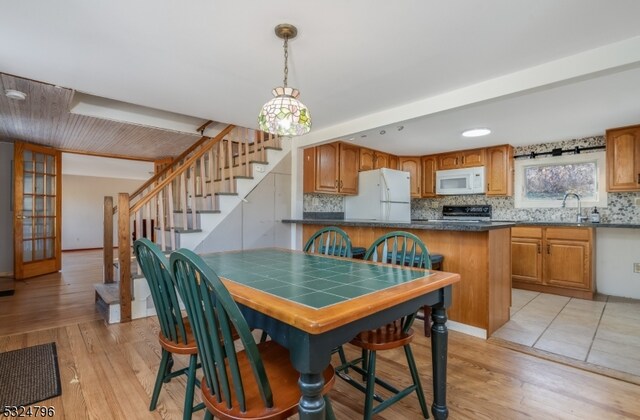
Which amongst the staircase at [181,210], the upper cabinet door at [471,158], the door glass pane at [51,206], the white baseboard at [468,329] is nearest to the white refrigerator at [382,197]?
the upper cabinet door at [471,158]

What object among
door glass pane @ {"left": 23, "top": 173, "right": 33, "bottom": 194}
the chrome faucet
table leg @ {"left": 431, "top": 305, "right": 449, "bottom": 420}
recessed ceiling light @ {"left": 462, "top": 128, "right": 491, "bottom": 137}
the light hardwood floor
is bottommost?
the light hardwood floor

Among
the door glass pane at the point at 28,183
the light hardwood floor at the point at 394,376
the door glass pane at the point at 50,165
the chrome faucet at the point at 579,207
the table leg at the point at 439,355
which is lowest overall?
the light hardwood floor at the point at 394,376

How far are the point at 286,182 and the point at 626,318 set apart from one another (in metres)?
3.88

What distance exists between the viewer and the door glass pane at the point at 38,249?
4.80 metres

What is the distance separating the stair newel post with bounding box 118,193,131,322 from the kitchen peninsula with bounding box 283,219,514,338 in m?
2.42

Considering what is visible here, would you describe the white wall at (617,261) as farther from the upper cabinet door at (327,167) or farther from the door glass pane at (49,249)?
the door glass pane at (49,249)

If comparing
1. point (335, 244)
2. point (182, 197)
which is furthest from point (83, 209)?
point (335, 244)

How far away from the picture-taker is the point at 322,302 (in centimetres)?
105

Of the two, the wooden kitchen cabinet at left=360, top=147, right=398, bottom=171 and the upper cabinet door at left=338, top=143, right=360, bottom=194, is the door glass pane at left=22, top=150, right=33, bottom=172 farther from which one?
the wooden kitchen cabinet at left=360, top=147, right=398, bottom=171

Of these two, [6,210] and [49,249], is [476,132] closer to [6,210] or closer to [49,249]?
[49,249]

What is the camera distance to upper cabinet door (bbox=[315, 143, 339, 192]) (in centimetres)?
429

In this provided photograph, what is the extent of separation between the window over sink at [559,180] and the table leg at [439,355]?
4.05 m

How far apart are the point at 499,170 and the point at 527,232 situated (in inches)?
41.4

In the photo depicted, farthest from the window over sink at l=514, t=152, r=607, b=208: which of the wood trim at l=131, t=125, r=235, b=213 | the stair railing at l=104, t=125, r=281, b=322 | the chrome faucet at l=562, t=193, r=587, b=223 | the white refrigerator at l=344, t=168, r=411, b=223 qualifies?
the wood trim at l=131, t=125, r=235, b=213
